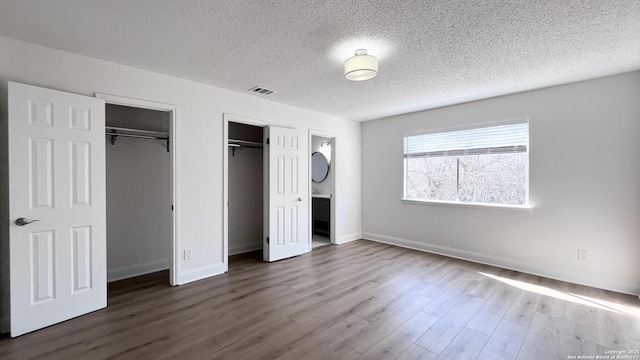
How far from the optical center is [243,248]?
466cm

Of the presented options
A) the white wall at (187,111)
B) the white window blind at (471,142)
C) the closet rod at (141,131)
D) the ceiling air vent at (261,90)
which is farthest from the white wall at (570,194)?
the closet rod at (141,131)

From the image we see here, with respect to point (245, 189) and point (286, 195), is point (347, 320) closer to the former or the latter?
point (286, 195)

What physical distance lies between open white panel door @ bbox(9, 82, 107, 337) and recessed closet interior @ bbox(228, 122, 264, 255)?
200 cm

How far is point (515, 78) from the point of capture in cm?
316

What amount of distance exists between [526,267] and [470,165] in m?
1.58

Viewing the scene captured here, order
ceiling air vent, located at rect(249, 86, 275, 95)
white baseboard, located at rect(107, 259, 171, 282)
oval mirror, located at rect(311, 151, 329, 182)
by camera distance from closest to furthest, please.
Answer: white baseboard, located at rect(107, 259, 171, 282) < ceiling air vent, located at rect(249, 86, 275, 95) < oval mirror, located at rect(311, 151, 329, 182)

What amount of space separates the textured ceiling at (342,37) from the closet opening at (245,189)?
1.44 meters

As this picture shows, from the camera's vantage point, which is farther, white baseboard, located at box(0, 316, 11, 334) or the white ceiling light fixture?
the white ceiling light fixture

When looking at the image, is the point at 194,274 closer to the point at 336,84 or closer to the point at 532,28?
the point at 336,84

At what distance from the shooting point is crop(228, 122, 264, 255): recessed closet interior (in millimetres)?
4539

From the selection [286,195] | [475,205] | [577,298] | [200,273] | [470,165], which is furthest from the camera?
[286,195]

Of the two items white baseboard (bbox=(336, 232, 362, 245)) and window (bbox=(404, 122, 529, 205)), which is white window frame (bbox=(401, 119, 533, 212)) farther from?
white baseboard (bbox=(336, 232, 362, 245))

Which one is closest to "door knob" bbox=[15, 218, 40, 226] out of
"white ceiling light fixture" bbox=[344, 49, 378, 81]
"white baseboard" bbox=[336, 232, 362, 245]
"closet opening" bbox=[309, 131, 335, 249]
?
"white ceiling light fixture" bbox=[344, 49, 378, 81]

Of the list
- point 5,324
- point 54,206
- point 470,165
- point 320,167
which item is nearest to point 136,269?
point 5,324
